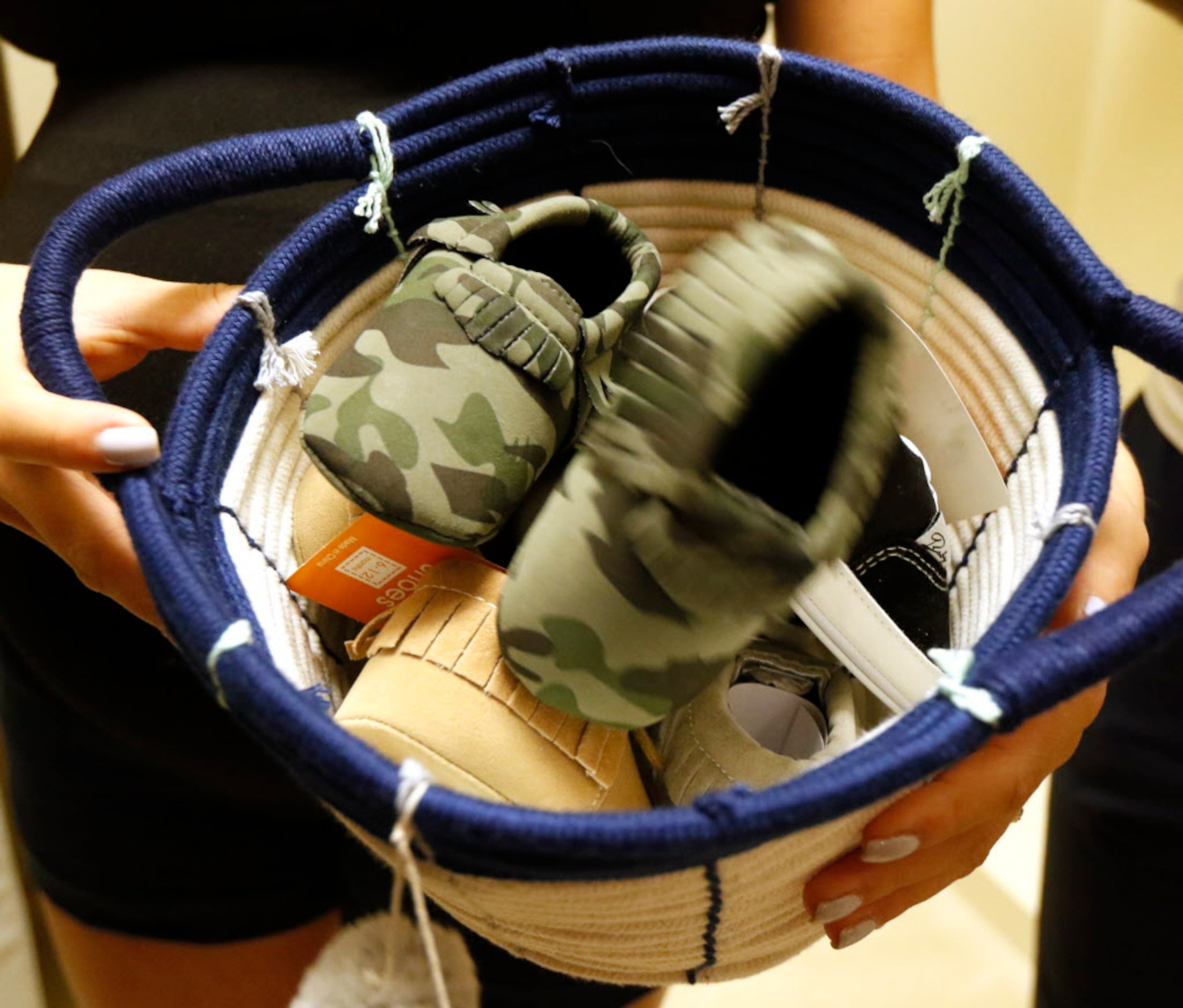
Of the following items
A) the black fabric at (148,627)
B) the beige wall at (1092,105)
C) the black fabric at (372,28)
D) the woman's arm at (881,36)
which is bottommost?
the black fabric at (148,627)

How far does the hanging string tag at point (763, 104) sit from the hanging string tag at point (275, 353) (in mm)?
212

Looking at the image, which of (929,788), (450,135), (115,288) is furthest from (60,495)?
(929,788)

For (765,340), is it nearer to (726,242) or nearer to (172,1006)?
(726,242)

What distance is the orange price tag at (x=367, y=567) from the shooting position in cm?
41

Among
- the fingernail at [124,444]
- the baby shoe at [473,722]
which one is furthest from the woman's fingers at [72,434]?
the baby shoe at [473,722]

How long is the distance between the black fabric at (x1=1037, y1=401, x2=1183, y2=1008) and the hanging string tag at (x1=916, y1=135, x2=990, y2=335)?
0.25m

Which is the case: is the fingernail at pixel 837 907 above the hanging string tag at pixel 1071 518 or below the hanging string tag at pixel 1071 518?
below

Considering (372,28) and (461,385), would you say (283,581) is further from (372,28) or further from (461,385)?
(372,28)

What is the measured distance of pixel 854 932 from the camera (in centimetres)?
38

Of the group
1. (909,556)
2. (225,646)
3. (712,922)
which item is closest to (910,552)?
(909,556)

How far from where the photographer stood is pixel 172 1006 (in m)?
0.63

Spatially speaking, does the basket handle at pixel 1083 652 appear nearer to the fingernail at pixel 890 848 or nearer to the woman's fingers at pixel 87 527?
the fingernail at pixel 890 848

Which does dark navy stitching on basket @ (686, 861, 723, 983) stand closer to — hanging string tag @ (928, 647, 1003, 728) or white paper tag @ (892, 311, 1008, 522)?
hanging string tag @ (928, 647, 1003, 728)

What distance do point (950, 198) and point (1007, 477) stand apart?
12 centimetres
